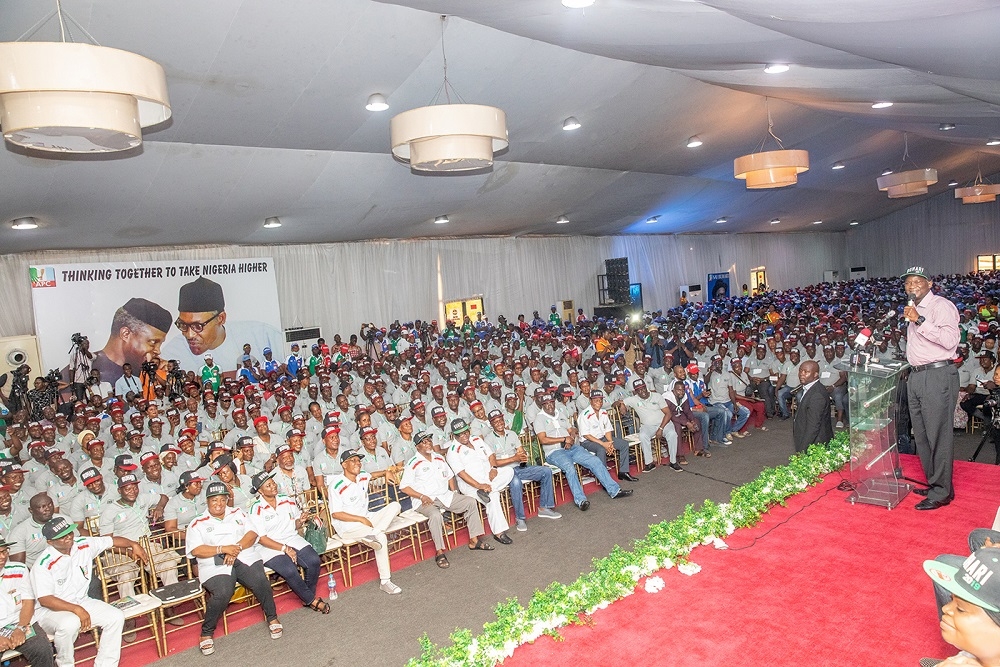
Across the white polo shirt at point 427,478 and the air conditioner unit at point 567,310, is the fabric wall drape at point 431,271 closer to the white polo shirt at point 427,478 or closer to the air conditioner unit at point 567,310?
the air conditioner unit at point 567,310

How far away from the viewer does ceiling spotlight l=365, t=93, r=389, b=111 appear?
8602mm

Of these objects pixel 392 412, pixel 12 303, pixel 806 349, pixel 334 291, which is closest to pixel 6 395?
pixel 12 303

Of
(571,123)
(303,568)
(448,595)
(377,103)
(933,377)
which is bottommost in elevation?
(448,595)

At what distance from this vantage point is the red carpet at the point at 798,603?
3.36m

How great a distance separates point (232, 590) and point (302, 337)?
38.6 ft

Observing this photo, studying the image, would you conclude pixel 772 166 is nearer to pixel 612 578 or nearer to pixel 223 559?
pixel 612 578

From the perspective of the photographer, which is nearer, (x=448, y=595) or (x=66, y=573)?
(x=66, y=573)

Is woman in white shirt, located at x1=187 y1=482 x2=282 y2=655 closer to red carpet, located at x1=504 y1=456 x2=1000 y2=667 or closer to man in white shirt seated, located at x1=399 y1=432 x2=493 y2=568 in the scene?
man in white shirt seated, located at x1=399 y1=432 x2=493 y2=568

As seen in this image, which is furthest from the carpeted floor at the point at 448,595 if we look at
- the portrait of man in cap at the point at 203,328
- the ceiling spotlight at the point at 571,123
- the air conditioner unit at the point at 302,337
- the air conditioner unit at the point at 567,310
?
the air conditioner unit at the point at 567,310

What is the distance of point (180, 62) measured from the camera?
6.86 meters

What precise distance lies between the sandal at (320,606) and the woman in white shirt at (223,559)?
0.33 meters

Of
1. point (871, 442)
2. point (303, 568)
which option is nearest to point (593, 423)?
point (871, 442)

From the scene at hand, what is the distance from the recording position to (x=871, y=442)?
16.4 feet

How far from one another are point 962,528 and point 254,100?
8.42 meters
